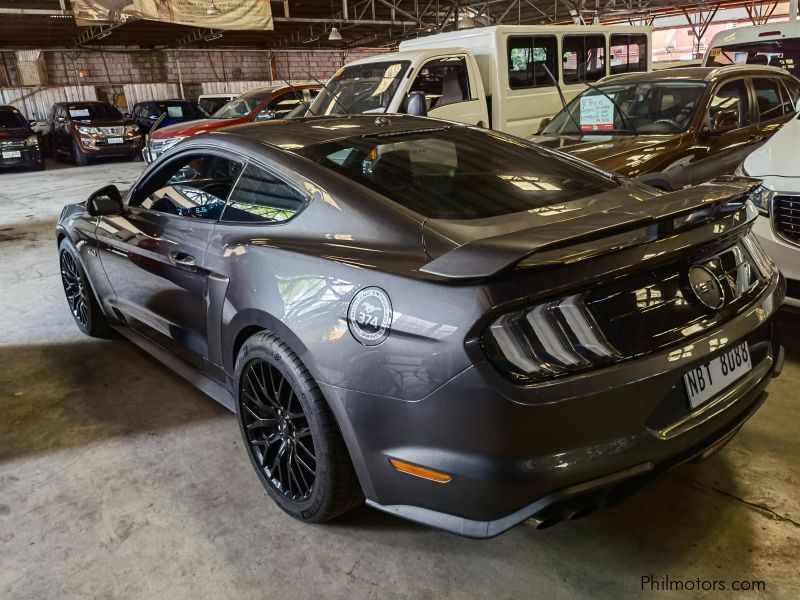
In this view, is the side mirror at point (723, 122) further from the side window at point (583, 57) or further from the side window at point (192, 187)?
the side window at point (192, 187)

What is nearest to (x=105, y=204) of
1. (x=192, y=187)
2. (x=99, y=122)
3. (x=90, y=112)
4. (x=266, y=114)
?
(x=192, y=187)

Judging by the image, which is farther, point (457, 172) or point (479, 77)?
point (479, 77)

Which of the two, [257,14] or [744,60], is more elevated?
[257,14]

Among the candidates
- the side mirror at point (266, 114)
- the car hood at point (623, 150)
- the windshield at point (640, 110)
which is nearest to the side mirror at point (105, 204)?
the car hood at point (623, 150)

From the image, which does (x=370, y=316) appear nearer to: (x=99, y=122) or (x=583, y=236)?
(x=583, y=236)

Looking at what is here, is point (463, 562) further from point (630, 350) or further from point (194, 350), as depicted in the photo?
point (194, 350)

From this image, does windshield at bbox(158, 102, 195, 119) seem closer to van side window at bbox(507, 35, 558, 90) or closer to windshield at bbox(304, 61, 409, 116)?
windshield at bbox(304, 61, 409, 116)

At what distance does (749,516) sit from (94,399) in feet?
9.66

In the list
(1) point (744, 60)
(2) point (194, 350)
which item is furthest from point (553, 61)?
(2) point (194, 350)

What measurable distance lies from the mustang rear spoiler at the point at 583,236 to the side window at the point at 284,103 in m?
9.70

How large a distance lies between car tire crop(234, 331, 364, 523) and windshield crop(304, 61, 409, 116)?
197 inches

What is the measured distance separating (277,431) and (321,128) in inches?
47.1

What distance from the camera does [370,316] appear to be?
174cm

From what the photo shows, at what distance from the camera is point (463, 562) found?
1.98 meters
